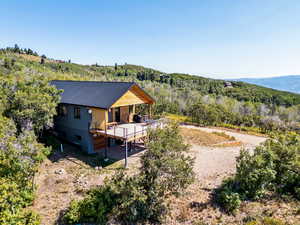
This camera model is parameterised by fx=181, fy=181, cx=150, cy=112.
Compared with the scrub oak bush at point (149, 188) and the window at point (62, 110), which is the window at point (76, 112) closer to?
the window at point (62, 110)

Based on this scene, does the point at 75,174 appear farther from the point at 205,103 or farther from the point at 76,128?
the point at 205,103

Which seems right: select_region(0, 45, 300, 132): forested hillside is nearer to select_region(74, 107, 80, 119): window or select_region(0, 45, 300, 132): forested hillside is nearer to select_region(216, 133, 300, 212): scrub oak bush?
select_region(74, 107, 80, 119): window

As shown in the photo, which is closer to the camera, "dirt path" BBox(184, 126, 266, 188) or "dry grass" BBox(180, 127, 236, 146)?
"dirt path" BBox(184, 126, 266, 188)

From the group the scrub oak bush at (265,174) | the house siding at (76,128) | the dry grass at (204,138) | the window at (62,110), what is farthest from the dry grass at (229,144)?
the window at (62,110)

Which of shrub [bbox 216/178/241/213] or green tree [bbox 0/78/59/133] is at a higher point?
green tree [bbox 0/78/59/133]

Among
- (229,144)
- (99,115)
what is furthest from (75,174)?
(229,144)

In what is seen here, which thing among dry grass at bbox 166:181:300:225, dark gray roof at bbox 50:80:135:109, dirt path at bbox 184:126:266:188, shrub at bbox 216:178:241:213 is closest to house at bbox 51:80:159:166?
dark gray roof at bbox 50:80:135:109

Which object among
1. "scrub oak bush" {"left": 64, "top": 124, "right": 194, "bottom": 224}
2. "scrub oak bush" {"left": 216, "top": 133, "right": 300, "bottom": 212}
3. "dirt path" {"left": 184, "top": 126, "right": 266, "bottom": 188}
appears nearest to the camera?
"scrub oak bush" {"left": 64, "top": 124, "right": 194, "bottom": 224}
